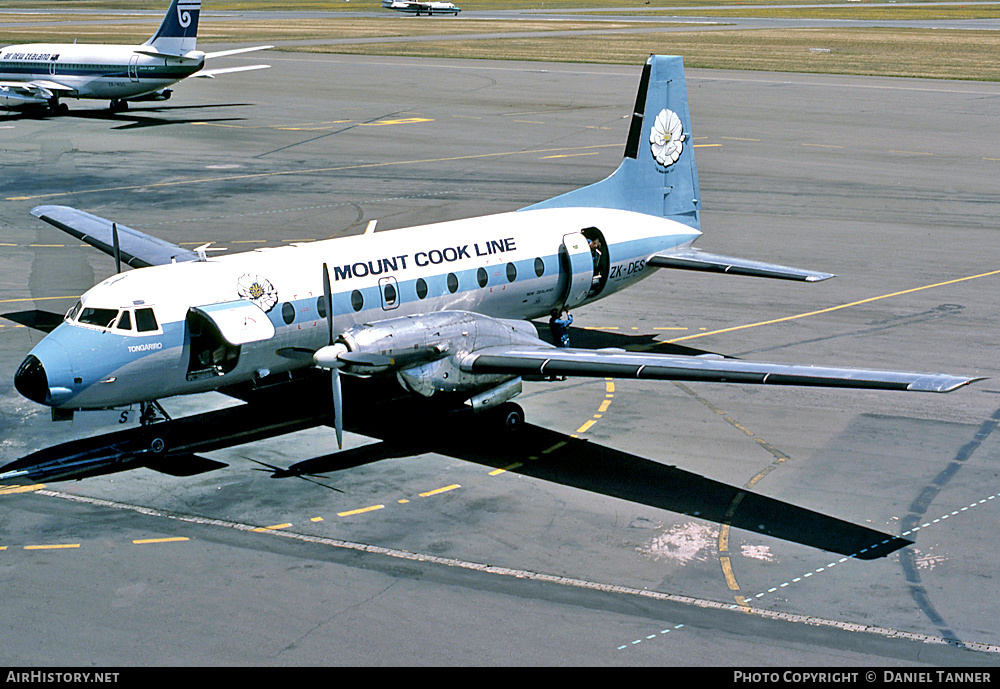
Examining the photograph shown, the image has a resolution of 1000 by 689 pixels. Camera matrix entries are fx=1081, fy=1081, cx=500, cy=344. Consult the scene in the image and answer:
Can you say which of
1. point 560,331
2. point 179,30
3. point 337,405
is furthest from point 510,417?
point 179,30

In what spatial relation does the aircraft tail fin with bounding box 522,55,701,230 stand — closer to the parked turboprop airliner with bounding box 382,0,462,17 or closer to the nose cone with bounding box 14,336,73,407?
the nose cone with bounding box 14,336,73,407

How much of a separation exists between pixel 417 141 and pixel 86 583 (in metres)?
46.5

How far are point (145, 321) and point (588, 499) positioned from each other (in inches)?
381

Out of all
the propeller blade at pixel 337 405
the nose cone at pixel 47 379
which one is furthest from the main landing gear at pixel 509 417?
the nose cone at pixel 47 379

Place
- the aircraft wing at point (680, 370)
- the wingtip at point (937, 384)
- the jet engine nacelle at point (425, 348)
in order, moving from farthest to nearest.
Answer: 1. the jet engine nacelle at point (425, 348)
2. the aircraft wing at point (680, 370)
3. the wingtip at point (937, 384)

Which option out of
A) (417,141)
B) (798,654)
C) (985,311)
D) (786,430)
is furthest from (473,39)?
(798,654)

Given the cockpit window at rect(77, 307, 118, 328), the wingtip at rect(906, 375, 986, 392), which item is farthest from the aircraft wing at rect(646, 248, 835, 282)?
the cockpit window at rect(77, 307, 118, 328)

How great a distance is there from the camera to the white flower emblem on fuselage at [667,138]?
1248 inches

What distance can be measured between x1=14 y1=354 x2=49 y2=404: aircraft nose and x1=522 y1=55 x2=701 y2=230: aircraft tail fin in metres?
15.2

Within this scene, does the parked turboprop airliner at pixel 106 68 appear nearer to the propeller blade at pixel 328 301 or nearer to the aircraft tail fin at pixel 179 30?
the aircraft tail fin at pixel 179 30

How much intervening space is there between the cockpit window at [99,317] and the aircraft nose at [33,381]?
1.35m

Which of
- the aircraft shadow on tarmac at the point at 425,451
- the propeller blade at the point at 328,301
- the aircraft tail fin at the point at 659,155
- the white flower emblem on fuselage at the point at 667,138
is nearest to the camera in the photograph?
the aircraft shadow on tarmac at the point at 425,451

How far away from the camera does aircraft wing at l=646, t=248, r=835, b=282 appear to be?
27500 millimetres

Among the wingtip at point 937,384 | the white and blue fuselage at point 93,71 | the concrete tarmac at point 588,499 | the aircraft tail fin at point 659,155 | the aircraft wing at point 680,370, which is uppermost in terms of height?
the white and blue fuselage at point 93,71
